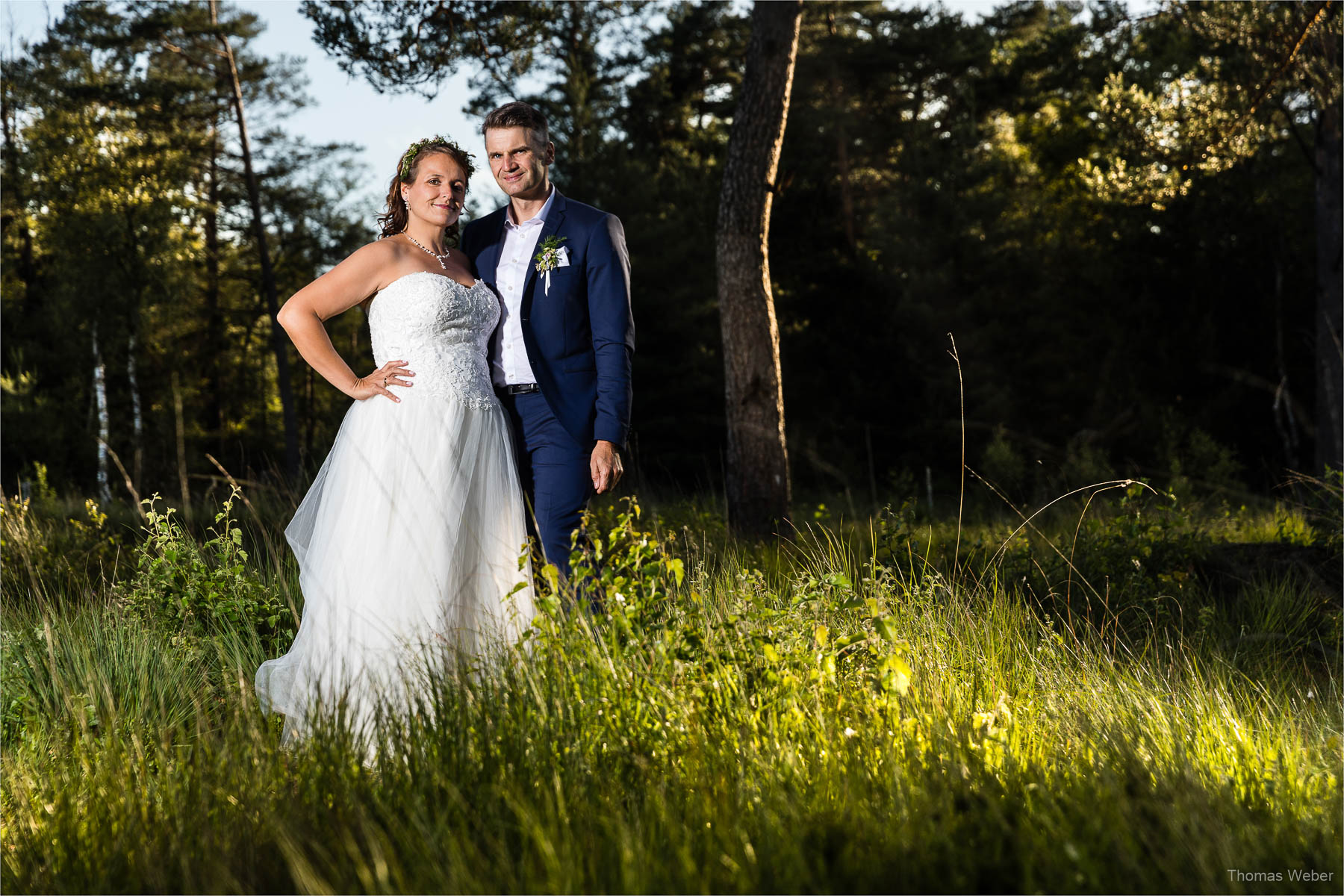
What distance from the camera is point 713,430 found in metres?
19.1

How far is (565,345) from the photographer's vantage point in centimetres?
371

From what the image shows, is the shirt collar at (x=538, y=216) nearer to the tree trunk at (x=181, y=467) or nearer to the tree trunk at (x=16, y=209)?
the tree trunk at (x=181, y=467)

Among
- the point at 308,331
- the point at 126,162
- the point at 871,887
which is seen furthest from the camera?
the point at 126,162

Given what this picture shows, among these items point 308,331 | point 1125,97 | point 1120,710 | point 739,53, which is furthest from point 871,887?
point 739,53

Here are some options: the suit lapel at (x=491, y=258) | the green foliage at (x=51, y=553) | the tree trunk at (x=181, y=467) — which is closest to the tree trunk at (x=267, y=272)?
the tree trunk at (x=181, y=467)

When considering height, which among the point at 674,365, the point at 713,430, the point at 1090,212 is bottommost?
the point at 713,430

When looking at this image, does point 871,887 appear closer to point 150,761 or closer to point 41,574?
point 150,761

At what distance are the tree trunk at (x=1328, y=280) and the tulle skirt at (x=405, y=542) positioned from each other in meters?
11.1

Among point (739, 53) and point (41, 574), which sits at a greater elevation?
point (739, 53)

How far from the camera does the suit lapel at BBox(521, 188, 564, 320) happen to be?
3734 millimetres

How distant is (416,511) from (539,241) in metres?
1.13

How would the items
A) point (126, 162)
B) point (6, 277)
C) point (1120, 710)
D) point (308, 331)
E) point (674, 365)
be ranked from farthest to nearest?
point (6, 277), point (126, 162), point (674, 365), point (308, 331), point (1120, 710)

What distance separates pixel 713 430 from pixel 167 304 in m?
13.4

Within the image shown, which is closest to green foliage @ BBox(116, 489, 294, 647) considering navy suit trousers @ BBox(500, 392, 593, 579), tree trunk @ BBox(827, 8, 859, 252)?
navy suit trousers @ BBox(500, 392, 593, 579)
